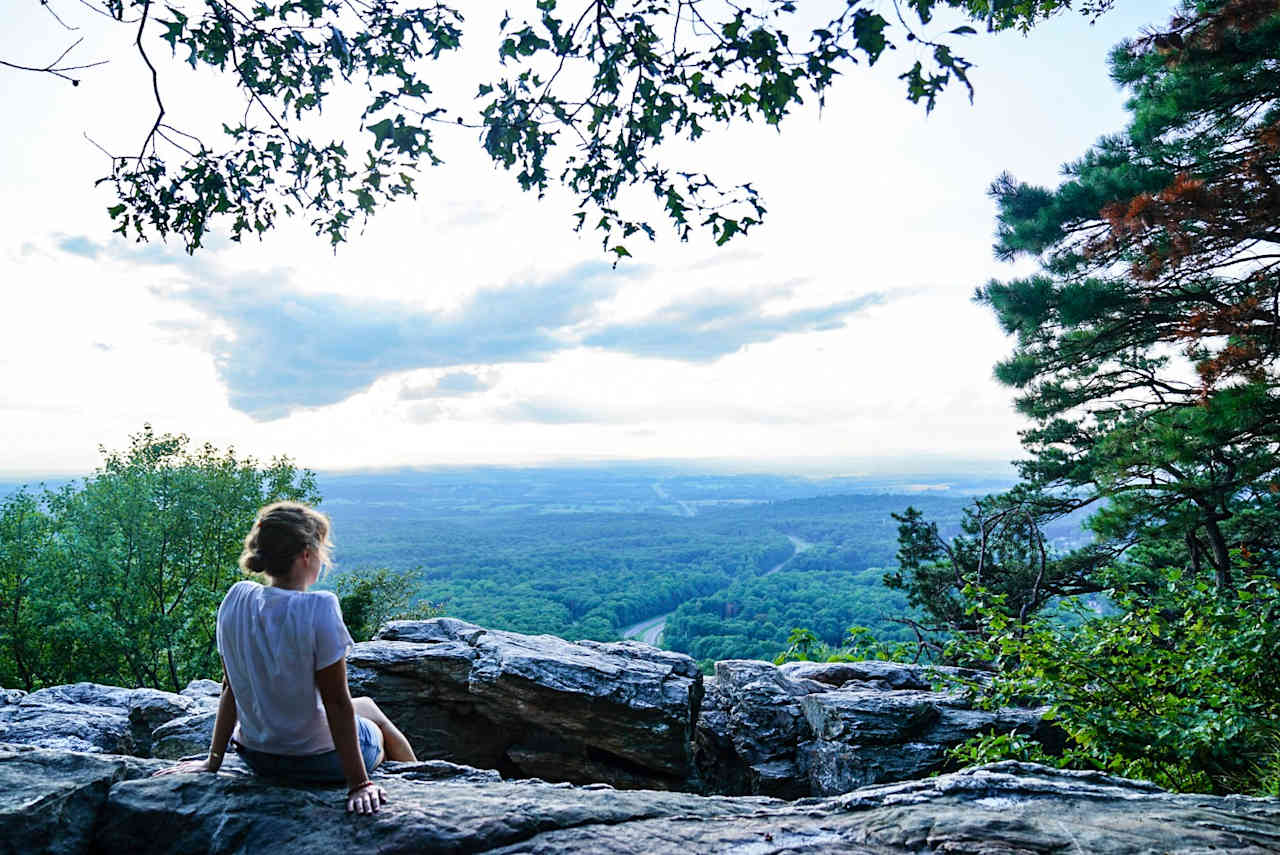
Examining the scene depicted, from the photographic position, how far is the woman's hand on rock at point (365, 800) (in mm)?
2949

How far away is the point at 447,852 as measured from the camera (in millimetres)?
2730

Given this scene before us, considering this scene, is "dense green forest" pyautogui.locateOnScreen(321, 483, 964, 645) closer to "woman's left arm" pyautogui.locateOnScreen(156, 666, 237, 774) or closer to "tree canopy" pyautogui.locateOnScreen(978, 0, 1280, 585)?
"tree canopy" pyautogui.locateOnScreen(978, 0, 1280, 585)

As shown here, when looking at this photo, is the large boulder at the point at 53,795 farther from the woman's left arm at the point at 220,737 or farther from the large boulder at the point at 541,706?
the large boulder at the point at 541,706

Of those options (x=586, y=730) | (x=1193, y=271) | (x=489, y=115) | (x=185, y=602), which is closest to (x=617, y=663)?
(x=586, y=730)

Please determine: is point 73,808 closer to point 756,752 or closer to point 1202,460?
point 756,752

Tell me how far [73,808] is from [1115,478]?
11.3m

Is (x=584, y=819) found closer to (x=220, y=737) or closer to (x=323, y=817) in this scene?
(x=323, y=817)

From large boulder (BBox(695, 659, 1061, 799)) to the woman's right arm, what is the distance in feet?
15.4

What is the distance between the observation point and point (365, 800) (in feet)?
9.75

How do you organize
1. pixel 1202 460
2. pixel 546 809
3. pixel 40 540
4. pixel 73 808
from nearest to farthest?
pixel 73 808 < pixel 546 809 < pixel 1202 460 < pixel 40 540

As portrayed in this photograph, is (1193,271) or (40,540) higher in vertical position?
(1193,271)

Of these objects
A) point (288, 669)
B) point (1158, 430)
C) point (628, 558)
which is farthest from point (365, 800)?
point (628, 558)

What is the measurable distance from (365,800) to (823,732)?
4.95 m

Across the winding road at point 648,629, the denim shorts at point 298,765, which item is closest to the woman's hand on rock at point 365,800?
the denim shorts at point 298,765
